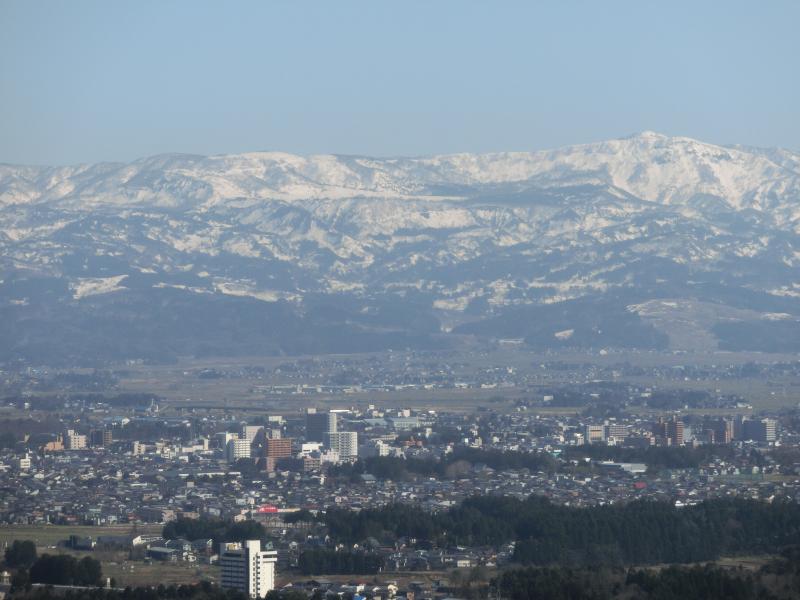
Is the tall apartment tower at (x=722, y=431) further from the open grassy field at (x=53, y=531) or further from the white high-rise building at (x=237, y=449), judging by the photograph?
the open grassy field at (x=53, y=531)

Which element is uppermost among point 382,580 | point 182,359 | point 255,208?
point 255,208

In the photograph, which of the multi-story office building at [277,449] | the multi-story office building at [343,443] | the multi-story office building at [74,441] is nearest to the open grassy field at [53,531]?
the multi-story office building at [277,449]

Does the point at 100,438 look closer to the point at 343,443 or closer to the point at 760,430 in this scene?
the point at 343,443

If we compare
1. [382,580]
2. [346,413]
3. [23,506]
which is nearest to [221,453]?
[346,413]

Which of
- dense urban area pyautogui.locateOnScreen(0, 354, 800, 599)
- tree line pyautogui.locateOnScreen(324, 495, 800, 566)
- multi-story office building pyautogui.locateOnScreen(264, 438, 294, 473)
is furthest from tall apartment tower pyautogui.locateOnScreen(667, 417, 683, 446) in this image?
tree line pyautogui.locateOnScreen(324, 495, 800, 566)

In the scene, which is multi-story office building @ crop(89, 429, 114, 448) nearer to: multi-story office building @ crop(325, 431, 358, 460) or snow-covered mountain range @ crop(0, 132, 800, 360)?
multi-story office building @ crop(325, 431, 358, 460)

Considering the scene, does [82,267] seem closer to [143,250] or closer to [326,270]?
[143,250]
